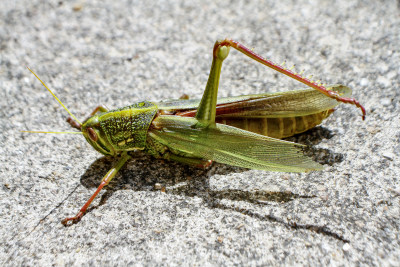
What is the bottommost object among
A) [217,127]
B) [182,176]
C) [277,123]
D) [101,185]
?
[182,176]

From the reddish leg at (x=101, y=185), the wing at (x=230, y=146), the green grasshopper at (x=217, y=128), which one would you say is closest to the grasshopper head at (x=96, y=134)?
the green grasshopper at (x=217, y=128)

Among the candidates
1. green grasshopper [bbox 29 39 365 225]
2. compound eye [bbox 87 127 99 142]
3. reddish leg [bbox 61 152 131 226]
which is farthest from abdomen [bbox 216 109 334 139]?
compound eye [bbox 87 127 99 142]

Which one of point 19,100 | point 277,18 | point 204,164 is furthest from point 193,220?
point 277,18

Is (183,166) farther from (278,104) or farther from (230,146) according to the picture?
(278,104)

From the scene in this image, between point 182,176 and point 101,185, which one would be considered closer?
point 101,185

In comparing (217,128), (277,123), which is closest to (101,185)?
(217,128)

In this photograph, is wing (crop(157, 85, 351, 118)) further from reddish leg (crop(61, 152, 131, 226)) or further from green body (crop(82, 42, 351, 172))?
reddish leg (crop(61, 152, 131, 226))
